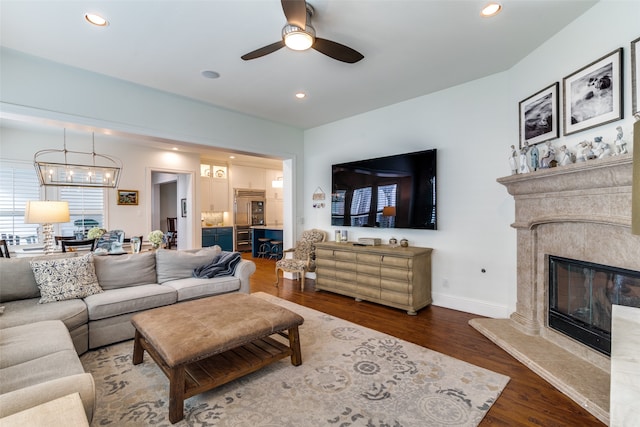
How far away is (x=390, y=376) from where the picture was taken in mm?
2307

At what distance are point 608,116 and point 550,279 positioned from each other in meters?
1.46

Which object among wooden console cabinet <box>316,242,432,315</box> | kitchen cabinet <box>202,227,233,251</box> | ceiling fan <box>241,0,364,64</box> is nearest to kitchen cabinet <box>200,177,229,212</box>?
kitchen cabinet <box>202,227,233,251</box>

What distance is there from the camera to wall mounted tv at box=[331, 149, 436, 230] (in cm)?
395

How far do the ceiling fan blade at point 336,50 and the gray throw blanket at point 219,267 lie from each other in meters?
2.66

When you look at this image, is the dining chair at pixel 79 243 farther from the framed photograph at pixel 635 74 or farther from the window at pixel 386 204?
the framed photograph at pixel 635 74

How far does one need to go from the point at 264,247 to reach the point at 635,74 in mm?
7602

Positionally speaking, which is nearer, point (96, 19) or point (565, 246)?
point (96, 19)

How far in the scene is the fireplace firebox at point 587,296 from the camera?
6.88ft

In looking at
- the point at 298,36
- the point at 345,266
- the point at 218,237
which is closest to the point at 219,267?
the point at 345,266

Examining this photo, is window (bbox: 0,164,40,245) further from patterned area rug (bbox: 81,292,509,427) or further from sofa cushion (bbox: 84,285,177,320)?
patterned area rug (bbox: 81,292,509,427)

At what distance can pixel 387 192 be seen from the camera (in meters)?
4.36

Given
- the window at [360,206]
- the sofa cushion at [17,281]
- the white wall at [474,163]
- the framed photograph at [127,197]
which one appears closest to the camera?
the sofa cushion at [17,281]

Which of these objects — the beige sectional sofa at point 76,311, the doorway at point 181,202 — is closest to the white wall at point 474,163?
the beige sectional sofa at point 76,311

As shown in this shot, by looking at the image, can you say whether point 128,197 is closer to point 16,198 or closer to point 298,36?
point 16,198
